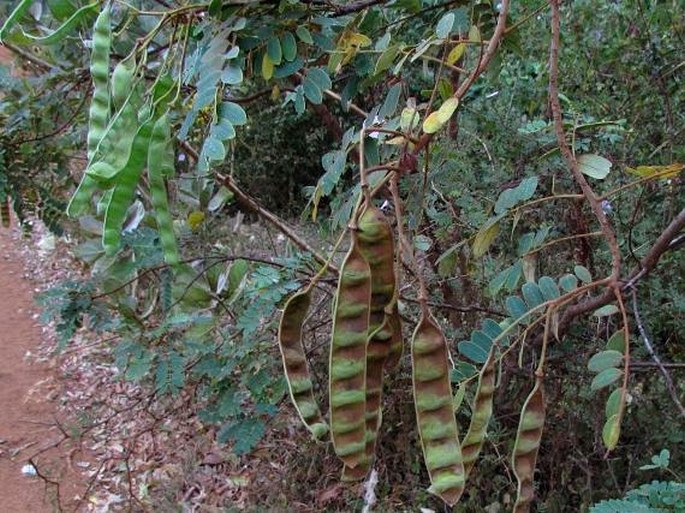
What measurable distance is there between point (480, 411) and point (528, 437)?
0.06 m

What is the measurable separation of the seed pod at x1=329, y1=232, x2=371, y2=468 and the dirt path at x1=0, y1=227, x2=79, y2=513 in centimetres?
293

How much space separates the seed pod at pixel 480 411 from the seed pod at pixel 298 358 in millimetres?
183

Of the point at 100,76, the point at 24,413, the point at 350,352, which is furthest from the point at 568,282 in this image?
the point at 24,413

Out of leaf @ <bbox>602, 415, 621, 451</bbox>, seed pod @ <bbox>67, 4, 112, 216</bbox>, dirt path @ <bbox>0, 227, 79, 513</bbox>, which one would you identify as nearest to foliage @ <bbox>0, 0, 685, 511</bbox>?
seed pod @ <bbox>67, 4, 112, 216</bbox>

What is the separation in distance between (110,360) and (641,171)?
154 inches

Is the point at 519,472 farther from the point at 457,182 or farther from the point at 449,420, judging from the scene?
the point at 457,182

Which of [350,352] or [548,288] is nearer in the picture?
[350,352]

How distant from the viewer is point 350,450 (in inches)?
30.5

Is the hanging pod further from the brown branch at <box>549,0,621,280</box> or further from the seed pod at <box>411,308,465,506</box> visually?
the brown branch at <box>549,0,621,280</box>

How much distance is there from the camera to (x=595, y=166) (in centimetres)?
116

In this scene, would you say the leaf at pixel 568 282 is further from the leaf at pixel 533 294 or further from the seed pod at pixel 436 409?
the seed pod at pixel 436 409

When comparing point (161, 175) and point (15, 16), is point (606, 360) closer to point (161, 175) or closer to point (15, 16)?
point (161, 175)

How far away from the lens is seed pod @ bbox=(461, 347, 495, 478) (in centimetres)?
87

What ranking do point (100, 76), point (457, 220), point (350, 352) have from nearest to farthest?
Result: point (350, 352)
point (100, 76)
point (457, 220)
